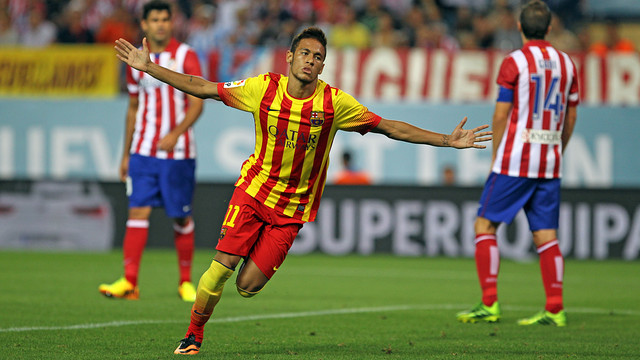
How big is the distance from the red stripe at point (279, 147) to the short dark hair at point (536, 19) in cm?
246

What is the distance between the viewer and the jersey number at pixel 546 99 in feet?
23.5

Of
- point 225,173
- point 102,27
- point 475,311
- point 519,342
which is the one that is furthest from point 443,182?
point 519,342

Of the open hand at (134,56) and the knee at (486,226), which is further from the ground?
the open hand at (134,56)

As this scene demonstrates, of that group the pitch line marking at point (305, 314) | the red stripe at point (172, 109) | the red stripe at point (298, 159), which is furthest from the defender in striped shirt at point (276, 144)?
the red stripe at point (172, 109)

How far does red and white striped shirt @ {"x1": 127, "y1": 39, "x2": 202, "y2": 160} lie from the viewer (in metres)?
8.38

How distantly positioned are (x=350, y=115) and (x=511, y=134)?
6.16ft

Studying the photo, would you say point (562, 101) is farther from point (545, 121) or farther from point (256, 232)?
point (256, 232)

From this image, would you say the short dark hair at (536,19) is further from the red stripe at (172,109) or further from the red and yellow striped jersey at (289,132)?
the red stripe at (172,109)

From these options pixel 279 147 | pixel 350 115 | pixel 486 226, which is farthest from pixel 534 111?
pixel 279 147

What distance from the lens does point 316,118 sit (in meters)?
5.70

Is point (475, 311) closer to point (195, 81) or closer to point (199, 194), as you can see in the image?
point (195, 81)

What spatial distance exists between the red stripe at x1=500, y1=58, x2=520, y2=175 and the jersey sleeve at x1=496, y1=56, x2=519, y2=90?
0.04m

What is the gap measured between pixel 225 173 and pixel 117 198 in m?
2.67

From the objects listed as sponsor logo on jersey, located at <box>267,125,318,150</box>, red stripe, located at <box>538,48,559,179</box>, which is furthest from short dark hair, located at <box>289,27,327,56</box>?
red stripe, located at <box>538,48,559,179</box>
